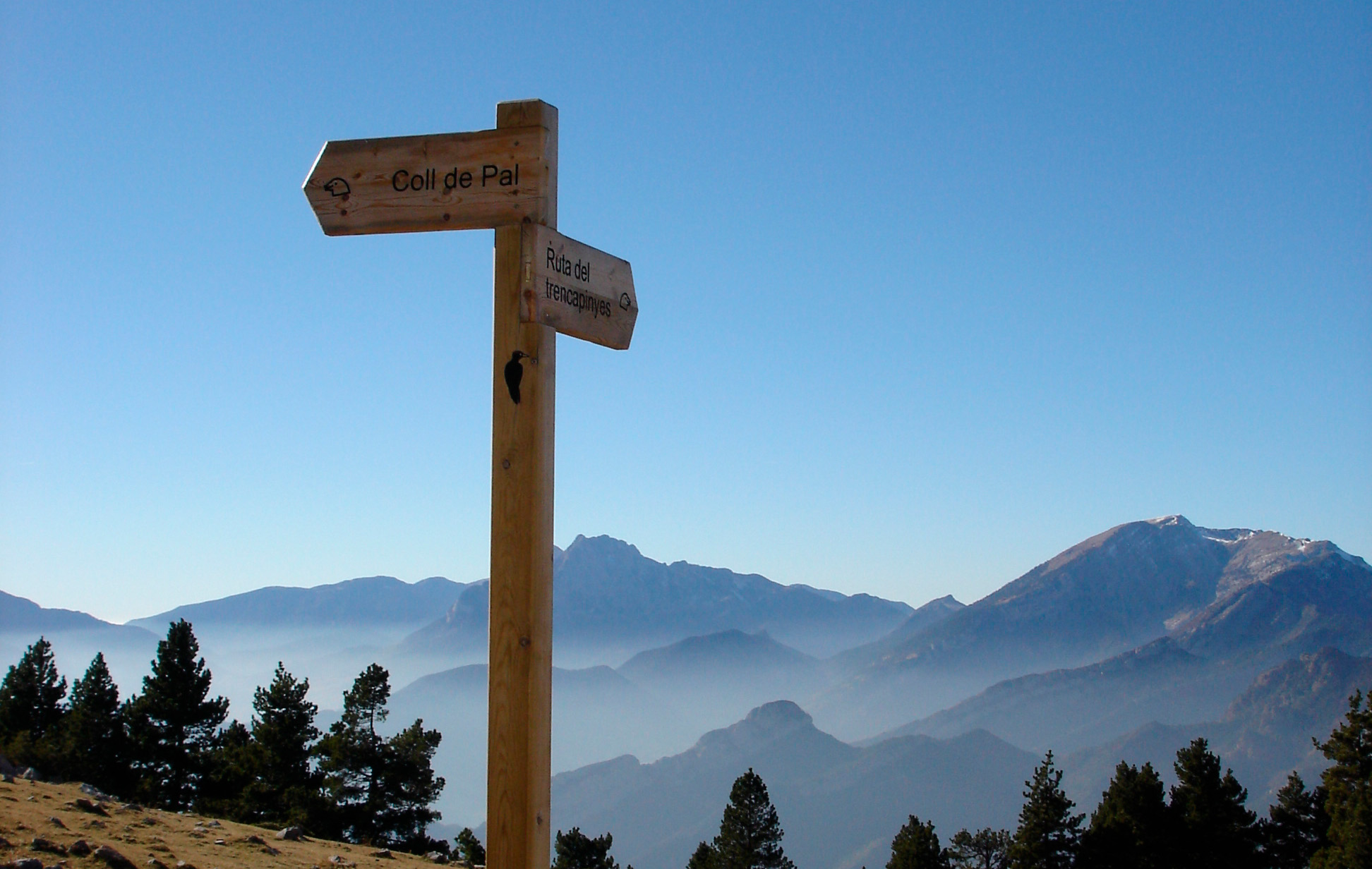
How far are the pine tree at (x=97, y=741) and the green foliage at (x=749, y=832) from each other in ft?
105

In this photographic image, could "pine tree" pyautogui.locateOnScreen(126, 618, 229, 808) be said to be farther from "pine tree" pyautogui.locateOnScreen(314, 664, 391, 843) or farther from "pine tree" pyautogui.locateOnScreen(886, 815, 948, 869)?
"pine tree" pyautogui.locateOnScreen(886, 815, 948, 869)

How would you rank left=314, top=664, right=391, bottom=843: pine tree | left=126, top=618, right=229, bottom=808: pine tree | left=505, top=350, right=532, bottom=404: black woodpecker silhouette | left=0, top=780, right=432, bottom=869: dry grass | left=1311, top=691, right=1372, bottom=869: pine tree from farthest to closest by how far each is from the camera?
left=1311, top=691, right=1372, bottom=869: pine tree
left=126, top=618, right=229, bottom=808: pine tree
left=314, top=664, right=391, bottom=843: pine tree
left=0, top=780, right=432, bottom=869: dry grass
left=505, top=350, right=532, bottom=404: black woodpecker silhouette

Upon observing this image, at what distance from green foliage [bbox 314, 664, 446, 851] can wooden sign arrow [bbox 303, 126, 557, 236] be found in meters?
45.7

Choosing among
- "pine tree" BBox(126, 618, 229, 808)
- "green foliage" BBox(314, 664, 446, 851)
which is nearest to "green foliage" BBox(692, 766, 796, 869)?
"green foliage" BBox(314, 664, 446, 851)

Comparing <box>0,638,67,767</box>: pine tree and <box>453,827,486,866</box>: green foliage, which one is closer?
<box>453,827,486,866</box>: green foliage

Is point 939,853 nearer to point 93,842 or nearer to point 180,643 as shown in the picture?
point 180,643

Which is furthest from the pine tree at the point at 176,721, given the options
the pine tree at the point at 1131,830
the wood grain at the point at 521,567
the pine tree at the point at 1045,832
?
the wood grain at the point at 521,567

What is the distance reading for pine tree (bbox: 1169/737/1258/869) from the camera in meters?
64.1

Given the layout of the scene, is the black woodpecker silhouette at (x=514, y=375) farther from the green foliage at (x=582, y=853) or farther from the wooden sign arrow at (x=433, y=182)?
the green foliage at (x=582, y=853)

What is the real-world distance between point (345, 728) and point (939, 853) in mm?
34945

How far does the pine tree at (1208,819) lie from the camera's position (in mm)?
64125

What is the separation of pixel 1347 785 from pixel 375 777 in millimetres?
55690

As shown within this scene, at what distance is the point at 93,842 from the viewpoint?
16.8 m

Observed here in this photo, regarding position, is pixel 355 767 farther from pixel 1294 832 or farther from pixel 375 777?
pixel 1294 832
